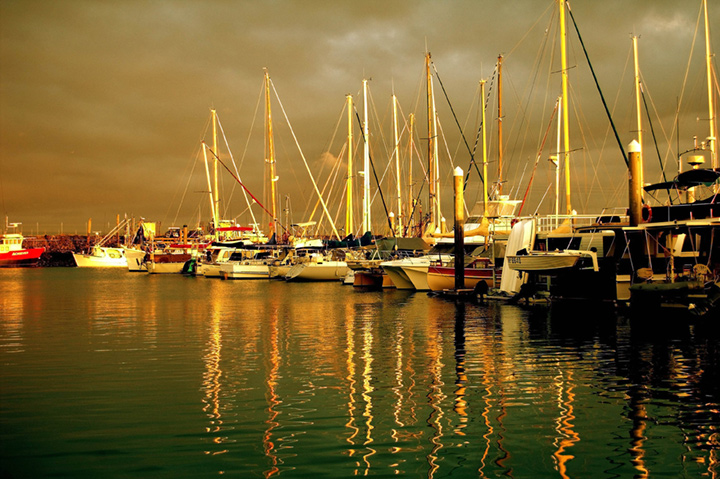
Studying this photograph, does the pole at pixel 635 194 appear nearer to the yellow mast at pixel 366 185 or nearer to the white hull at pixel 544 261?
the white hull at pixel 544 261

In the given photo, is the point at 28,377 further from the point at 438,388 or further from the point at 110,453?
the point at 438,388

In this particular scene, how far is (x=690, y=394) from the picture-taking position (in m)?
14.1

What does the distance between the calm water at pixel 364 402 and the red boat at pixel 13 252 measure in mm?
163925

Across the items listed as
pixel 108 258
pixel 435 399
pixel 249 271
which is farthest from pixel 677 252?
pixel 108 258

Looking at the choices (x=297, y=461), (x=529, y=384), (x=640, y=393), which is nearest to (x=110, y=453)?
(x=297, y=461)

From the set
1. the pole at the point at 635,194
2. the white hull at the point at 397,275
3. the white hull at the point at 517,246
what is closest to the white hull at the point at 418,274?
the white hull at the point at 397,275

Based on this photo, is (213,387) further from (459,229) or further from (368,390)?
(459,229)

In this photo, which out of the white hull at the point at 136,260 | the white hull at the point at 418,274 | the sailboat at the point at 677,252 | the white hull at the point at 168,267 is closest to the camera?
the sailboat at the point at 677,252

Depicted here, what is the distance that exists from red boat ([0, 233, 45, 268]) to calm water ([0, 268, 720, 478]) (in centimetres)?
16392

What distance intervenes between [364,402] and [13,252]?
183 meters

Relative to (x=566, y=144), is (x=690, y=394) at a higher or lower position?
lower

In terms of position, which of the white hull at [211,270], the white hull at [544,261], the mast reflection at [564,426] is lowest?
the mast reflection at [564,426]

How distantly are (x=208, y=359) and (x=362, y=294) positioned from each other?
106 ft

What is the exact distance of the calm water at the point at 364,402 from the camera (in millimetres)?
9891
